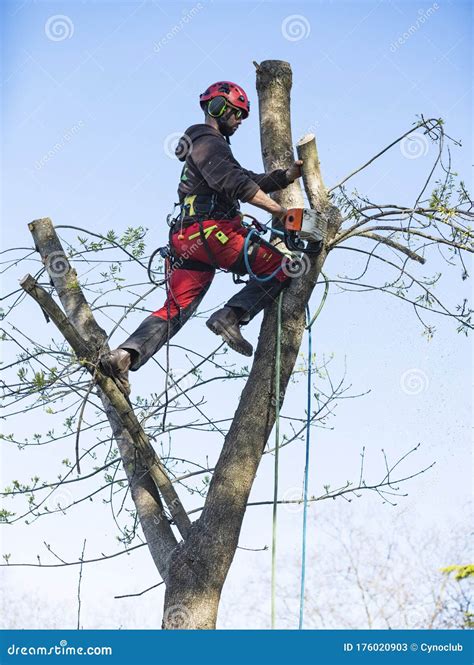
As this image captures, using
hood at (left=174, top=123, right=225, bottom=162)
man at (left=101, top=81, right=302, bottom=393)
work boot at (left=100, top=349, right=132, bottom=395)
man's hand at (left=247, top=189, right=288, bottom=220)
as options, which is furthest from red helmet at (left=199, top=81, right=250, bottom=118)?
work boot at (left=100, top=349, right=132, bottom=395)

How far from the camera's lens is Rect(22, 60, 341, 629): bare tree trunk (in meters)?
4.33

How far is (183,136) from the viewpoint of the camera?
5094 millimetres

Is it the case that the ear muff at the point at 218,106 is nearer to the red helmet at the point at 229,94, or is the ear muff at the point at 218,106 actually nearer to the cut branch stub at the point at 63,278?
the red helmet at the point at 229,94

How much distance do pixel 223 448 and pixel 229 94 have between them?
193 centimetres

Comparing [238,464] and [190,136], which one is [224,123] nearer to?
[190,136]

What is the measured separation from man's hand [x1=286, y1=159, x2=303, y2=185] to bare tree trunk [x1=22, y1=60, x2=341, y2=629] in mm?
52

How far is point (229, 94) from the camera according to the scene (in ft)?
16.5

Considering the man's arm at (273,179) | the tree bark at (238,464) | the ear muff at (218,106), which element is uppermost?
the ear muff at (218,106)

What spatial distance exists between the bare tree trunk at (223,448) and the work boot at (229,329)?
0.24 ft

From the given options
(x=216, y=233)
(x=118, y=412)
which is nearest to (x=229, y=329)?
(x=216, y=233)

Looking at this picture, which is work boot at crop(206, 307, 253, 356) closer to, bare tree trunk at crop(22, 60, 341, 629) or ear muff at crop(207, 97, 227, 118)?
bare tree trunk at crop(22, 60, 341, 629)

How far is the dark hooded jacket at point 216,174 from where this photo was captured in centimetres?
471

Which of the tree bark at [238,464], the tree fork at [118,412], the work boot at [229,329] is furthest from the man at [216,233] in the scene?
the tree fork at [118,412]
